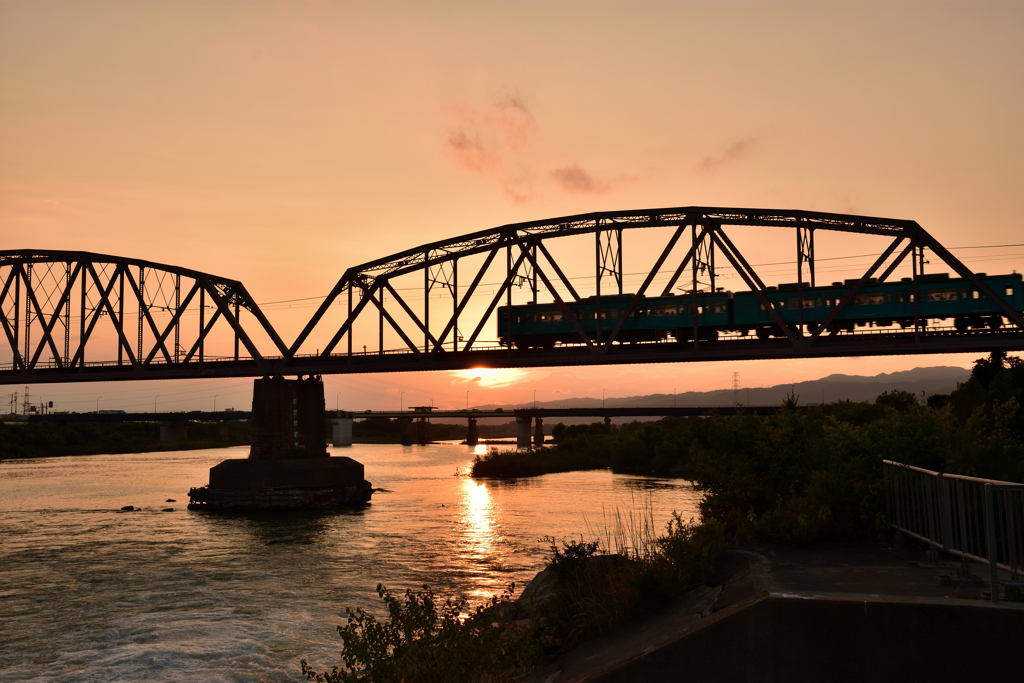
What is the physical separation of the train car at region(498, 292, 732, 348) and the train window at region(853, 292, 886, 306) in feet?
27.8

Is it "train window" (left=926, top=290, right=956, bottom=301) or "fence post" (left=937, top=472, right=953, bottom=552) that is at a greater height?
"train window" (left=926, top=290, right=956, bottom=301)

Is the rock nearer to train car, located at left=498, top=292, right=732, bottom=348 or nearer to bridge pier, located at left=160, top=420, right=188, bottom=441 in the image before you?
train car, located at left=498, top=292, right=732, bottom=348

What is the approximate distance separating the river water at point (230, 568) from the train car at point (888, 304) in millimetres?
14531

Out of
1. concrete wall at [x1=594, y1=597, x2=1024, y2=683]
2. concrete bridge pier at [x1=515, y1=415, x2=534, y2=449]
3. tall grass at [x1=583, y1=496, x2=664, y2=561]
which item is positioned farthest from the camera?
concrete bridge pier at [x1=515, y1=415, x2=534, y2=449]

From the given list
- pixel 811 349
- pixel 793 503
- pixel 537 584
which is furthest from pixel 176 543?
pixel 811 349

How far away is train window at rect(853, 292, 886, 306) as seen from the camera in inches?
2014

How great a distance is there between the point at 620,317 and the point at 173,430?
6266 inches

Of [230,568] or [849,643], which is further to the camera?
[230,568]

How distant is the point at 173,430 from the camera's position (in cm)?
18612

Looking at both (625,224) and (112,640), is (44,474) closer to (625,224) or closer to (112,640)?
(625,224)

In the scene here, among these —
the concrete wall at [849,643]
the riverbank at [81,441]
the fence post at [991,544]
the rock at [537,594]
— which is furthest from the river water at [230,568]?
the riverbank at [81,441]

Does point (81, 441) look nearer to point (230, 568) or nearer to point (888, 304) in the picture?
point (230, 568)

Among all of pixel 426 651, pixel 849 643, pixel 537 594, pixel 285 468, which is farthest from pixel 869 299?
pixel 426 651

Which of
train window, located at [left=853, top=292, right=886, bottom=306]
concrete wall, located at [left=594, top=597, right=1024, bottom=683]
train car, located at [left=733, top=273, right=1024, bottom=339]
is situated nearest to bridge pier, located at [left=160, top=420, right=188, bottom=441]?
train car, located at [left=733, top=273, right=1024, bottom=339]
